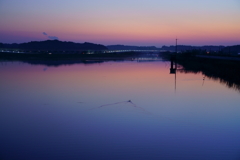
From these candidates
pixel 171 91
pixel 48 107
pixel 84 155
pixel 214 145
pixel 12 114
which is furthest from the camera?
pixel 171 91

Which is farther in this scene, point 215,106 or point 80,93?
point 80,93

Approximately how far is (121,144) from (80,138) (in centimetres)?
113

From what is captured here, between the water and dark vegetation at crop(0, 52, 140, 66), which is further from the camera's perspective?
dark vegetation at crop(0, 52, 140, 66)

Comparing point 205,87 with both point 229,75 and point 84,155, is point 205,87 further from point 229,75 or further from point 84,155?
point 84,155

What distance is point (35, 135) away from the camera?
671cm

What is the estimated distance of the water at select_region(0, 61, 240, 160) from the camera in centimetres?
581

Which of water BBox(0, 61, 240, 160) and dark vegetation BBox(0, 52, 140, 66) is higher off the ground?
dark vegetation BBox(0, 52, 140, 66)

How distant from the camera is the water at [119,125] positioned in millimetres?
5812

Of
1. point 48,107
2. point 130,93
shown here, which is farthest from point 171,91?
point 48,107

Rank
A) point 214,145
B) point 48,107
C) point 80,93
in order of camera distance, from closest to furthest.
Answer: point 214,145 → point 48,107 → point 80,93

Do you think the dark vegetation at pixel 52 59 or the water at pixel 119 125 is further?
the dark vegetation at pixel 52 59

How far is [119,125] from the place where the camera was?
297 inches

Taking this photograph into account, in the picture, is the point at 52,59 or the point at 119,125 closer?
the point at 119,125

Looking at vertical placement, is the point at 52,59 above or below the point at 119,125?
above
